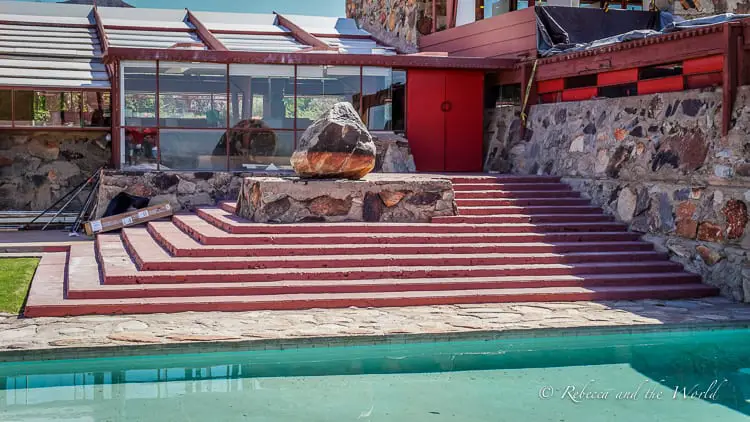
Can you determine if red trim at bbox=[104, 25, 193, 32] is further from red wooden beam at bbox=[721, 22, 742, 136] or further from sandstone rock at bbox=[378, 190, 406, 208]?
red wooden beam at bbox=[721, 22, 742, 136]

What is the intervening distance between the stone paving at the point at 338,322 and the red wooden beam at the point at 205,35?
950cm

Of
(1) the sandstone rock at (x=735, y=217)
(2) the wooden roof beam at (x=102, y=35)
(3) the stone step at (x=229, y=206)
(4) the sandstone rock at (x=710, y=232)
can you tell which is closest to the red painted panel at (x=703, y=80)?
(1) the sandstone rock at (x=735, y=217)

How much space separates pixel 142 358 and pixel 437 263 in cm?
479

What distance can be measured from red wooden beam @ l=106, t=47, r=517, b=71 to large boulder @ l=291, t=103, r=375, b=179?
3679 millimetres

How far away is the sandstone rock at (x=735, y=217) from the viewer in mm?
11727

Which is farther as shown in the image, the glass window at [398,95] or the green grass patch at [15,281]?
the glass window at [398,95]

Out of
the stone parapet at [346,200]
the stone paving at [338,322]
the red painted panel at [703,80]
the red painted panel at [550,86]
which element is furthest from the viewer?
the red painted panel at [550,86]

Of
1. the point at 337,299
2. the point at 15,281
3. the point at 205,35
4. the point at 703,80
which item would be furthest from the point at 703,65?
the point at 205,35

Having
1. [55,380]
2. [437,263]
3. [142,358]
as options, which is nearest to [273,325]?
[142,358]

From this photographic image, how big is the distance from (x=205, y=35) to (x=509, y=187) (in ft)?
29.2

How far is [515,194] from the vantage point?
1532 cm

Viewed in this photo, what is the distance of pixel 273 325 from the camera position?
9781 millimetres

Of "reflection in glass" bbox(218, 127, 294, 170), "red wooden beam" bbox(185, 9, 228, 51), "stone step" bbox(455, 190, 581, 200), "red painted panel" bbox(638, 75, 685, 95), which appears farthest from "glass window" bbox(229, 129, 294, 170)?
"red painted panel" bbox(638, 75, 685, 95)

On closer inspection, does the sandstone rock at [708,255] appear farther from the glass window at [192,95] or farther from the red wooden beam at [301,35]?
the red wooden beam at [301,35]
